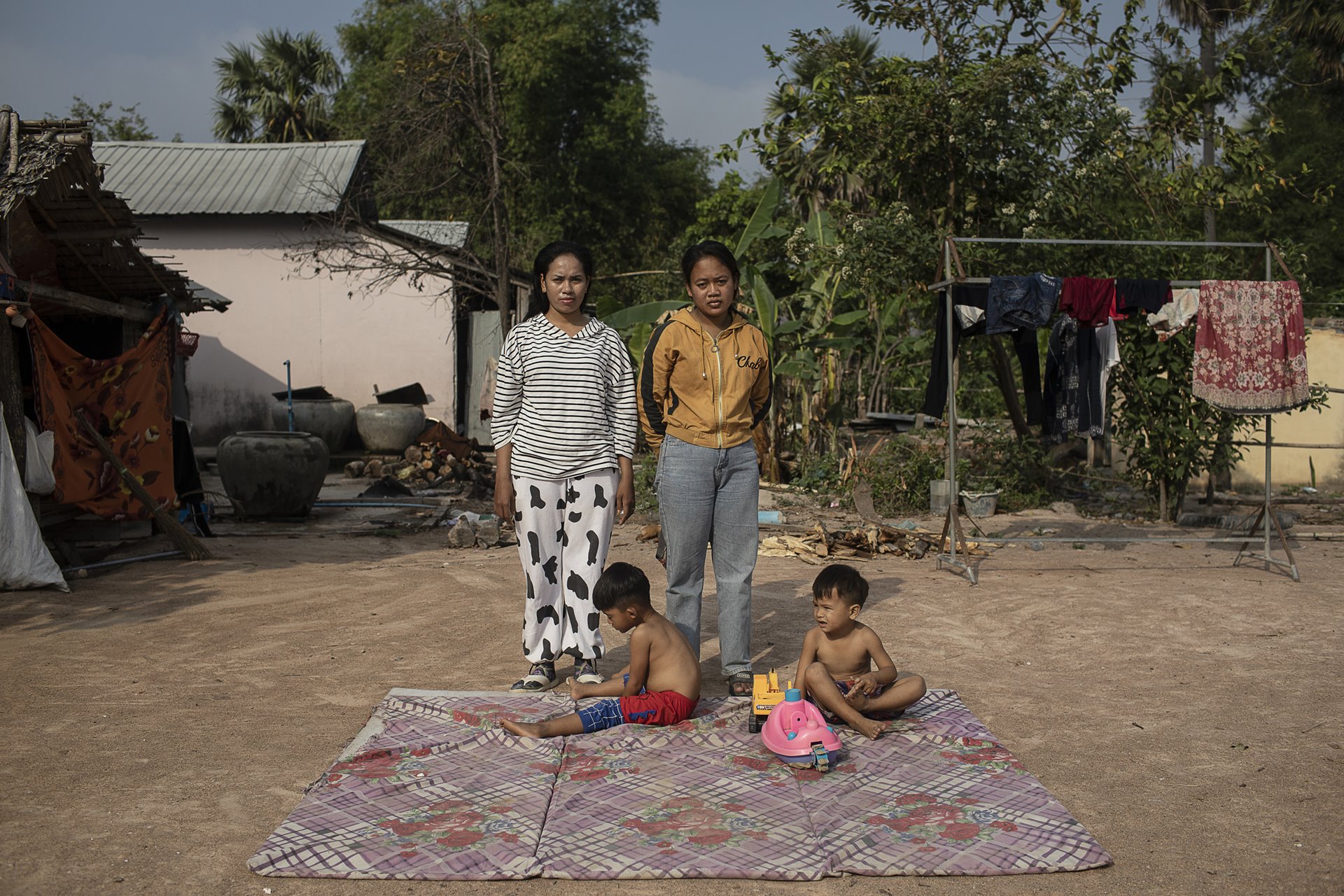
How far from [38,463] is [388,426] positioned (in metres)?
8.30

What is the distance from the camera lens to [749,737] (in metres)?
3.96

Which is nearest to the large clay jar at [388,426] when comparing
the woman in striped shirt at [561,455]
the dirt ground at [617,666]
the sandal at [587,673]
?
the dirt ground at [617,666]

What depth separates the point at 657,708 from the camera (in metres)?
4.06

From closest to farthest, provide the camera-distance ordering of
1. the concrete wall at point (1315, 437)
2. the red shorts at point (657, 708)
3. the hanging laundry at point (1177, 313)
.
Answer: the red shorts at point (657, 708)
the hanging laundry at point (1177, 313)
the concrete wall at point (1315, 437)

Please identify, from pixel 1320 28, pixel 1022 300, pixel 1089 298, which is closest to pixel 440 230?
pixel 1022 300

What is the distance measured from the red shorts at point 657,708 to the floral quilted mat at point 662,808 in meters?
0.05

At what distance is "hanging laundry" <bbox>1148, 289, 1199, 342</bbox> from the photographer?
24.2 feet

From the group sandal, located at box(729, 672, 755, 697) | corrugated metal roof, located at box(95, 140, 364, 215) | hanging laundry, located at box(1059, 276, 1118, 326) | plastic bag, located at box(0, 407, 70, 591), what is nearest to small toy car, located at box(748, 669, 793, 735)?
sandal, located at box(729, 672, 755, 697)

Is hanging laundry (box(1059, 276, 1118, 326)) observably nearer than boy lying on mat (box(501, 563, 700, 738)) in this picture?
No

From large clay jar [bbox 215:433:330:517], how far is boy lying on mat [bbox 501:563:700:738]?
7237 millimetres

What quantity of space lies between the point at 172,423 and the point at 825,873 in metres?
8.47

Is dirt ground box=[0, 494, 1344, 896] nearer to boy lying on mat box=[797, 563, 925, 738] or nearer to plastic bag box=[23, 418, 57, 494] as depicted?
boy lying on mat box=[797, 563, 925, 738]

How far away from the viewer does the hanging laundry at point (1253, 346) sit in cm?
723

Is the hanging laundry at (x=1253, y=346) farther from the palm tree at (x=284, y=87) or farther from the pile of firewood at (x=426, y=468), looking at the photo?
the palm tree at (x=284, y=87)
